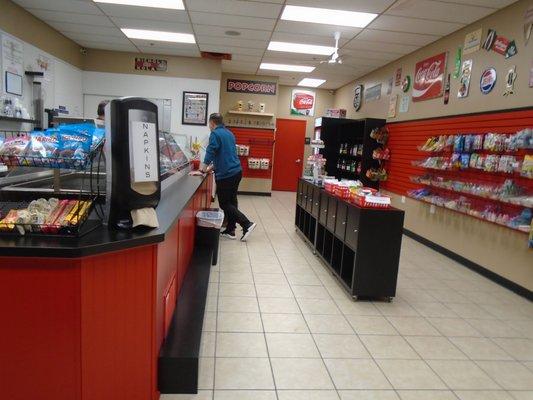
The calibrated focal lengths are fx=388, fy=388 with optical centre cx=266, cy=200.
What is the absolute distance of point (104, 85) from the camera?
8.45 meters

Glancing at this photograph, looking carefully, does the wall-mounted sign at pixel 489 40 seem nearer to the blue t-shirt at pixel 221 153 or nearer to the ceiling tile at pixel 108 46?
the blue t-shirt at pixel 221 153

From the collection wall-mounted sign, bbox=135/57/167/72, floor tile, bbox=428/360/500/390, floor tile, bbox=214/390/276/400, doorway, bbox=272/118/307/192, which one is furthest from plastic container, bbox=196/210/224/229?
doorway, bbox=272/118/307/192

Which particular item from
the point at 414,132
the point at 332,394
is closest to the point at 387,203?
the point at 332,394

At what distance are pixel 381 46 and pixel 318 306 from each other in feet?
16.1

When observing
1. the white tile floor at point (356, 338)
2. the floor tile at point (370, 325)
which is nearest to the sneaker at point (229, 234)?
the white tile floor at point (356, 338)

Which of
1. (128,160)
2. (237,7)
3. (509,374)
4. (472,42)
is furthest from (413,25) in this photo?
(128,160)

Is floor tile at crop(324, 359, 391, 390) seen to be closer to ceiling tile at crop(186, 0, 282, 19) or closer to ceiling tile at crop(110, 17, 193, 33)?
ceiling tile at crop(186, 0, 282, 19)

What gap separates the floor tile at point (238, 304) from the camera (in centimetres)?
341

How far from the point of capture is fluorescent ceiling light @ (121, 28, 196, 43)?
681 centimetres

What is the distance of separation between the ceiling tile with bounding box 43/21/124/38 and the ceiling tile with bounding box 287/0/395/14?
361 centimetres

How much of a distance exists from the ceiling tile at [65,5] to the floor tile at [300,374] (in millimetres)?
5458

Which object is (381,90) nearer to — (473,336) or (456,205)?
(456,205)

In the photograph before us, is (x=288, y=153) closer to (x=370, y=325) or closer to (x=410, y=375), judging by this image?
(x=370, y=325)

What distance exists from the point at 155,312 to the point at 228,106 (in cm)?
910
